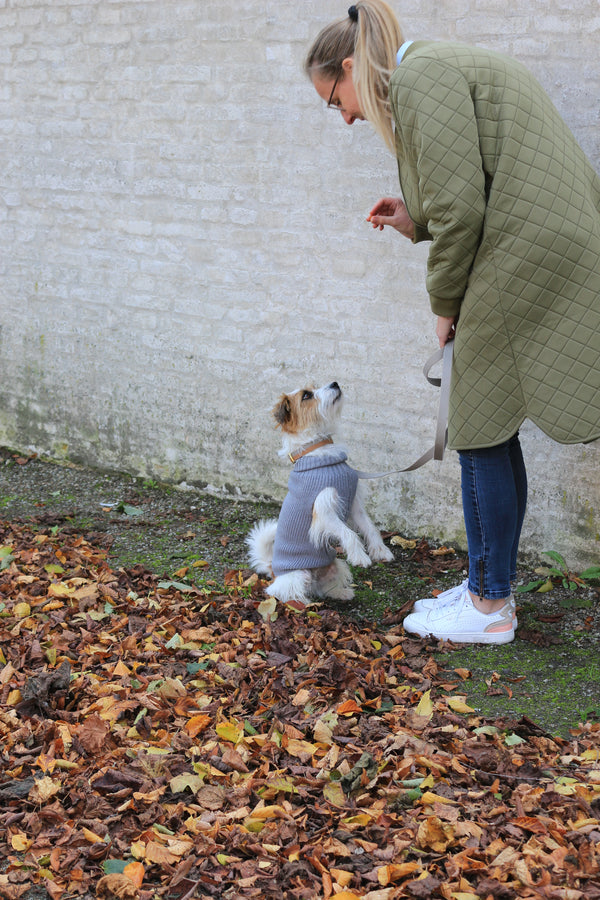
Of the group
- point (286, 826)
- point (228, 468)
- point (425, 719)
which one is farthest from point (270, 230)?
point (286, 826)

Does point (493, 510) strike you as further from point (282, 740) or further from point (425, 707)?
point (282, 740)

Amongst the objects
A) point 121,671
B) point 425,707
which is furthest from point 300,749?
point 121,671

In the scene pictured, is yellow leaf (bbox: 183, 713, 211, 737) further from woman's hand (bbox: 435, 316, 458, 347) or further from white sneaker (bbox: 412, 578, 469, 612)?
woman's hand (bbox: 435, 316, 458, 347)

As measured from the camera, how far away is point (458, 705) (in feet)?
10.6

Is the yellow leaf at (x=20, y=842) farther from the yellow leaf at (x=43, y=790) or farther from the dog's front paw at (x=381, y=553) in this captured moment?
the dog's front paw at (x=381, y=553)

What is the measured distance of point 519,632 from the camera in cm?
391

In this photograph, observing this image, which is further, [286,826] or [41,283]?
[41,283]

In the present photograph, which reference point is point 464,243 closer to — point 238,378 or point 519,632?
point 519,632

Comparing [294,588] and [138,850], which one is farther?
[294,588]

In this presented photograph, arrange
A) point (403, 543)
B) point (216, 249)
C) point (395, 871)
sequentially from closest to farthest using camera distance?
point (395, 871) → point (403, 543) → point (216, 249)

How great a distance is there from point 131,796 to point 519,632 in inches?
75.0

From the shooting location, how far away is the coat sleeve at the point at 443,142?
2.94 m

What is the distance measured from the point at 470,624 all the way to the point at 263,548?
1243mm

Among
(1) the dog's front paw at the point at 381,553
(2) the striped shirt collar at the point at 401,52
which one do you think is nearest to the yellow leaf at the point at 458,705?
(1) the dog's front paw at the point at 381,553
